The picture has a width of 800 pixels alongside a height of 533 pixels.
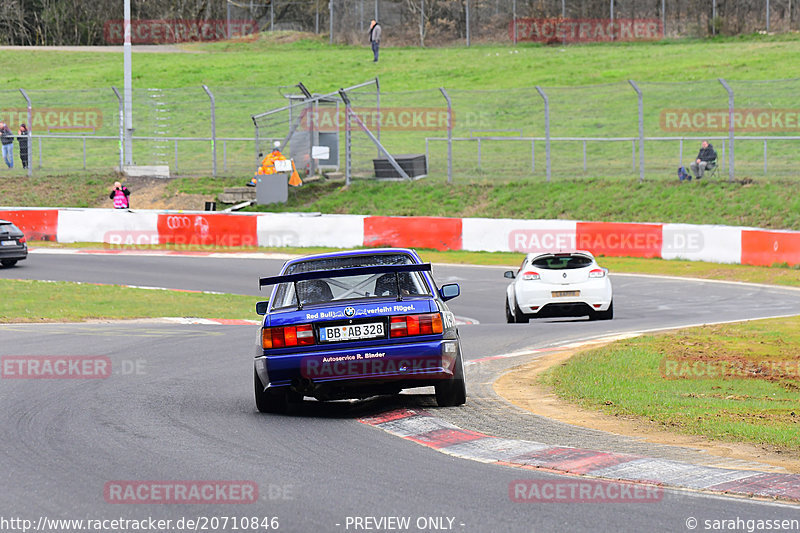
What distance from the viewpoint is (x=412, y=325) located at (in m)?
9.01

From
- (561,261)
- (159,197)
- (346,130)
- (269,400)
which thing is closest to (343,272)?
(269,400)

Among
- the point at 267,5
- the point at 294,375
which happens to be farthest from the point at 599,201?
the point at 267,5

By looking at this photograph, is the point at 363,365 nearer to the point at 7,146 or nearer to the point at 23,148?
the point at 23,148

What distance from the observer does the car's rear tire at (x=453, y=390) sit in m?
9.36

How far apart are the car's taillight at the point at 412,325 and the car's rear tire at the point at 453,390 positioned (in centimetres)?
43

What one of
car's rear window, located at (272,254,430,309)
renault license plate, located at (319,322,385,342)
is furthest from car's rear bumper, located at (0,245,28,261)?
renault license plate, located at (319,322,385,342)

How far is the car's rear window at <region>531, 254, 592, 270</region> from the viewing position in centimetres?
Answer: 1814

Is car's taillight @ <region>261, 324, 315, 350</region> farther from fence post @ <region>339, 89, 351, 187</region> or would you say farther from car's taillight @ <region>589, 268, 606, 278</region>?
fence post @ <region>339, 89, 351, 187</region>

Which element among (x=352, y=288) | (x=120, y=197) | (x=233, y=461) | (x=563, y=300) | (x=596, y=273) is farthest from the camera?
(x=120, y=197)

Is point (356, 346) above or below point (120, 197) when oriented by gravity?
below

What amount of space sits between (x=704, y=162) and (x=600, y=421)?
891 inches

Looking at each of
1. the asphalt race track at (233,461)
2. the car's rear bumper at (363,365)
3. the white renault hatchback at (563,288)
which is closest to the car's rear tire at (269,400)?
the asphalt race track at (233,461)

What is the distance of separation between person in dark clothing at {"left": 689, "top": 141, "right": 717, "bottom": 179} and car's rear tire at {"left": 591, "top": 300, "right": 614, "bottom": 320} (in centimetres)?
1338

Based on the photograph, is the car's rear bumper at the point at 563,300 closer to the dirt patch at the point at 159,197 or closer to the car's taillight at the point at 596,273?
the car's taillight at the point at 596,273
